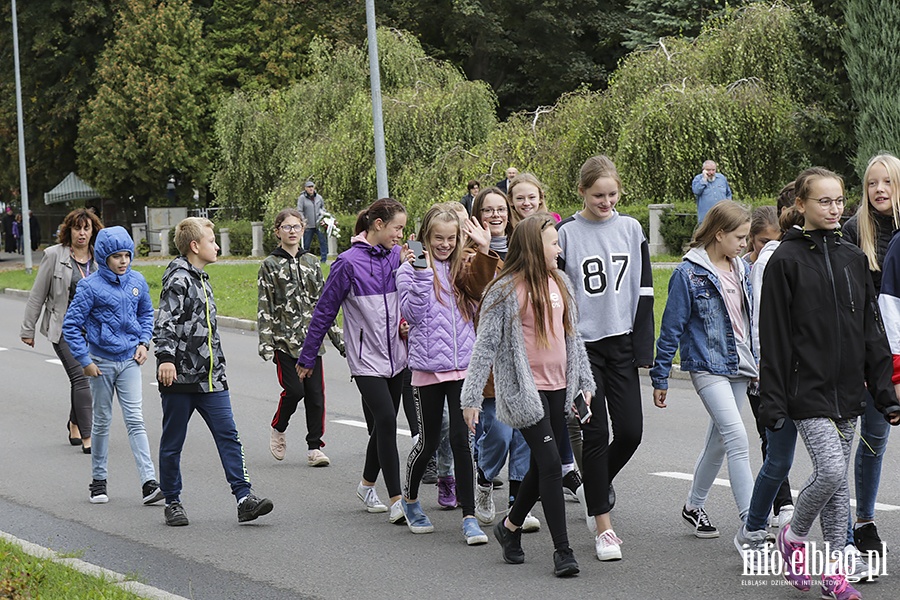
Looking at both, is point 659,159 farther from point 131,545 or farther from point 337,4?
point 337,4

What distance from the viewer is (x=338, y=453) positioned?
985 centimetres

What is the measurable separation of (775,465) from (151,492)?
14.1 ft

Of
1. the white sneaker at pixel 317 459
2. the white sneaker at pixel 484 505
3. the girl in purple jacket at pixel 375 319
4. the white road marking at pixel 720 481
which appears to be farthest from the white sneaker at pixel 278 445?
the white road marking at pixel 720 481

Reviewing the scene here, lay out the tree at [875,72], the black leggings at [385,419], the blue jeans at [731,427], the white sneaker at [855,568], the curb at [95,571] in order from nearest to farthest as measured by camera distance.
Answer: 1. the white sneaker at [855,568]
2. the curb at [95,571]
3. the blue jeans at [731,427]
4. the black leggings at [385,419]
5. the tree at [875,72]

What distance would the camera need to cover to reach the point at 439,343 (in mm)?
7027

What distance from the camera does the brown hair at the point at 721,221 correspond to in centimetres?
646

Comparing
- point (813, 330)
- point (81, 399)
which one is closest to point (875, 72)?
point (81, 399)

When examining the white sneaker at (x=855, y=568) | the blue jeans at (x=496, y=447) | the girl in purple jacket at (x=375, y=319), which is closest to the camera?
the white sneaker at (x=855, y=568)

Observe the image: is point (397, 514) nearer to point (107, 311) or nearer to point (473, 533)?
point (473, 533)

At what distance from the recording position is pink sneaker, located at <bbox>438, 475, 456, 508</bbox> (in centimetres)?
787

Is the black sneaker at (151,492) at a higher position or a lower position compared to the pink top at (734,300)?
lower

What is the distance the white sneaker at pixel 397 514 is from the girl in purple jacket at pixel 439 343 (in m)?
0.28

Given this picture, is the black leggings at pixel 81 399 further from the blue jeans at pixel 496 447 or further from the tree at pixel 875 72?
the tree at pixel 875 72

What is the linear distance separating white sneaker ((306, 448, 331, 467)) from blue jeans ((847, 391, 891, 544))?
426cm
